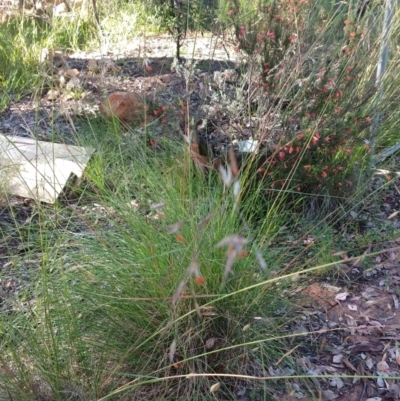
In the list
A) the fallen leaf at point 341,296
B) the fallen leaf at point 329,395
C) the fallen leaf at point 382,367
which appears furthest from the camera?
the fallen leaf at point 341,296

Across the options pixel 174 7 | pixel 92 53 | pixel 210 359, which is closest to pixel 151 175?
pixel 210 359

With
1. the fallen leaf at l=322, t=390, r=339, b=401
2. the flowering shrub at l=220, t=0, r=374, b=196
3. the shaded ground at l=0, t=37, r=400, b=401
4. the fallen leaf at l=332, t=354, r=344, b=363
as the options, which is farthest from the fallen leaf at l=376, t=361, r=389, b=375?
the flowering shrub at l=220, t=0, r=374, b=196

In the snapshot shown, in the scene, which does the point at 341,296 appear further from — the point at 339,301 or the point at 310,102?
the point at 310,102

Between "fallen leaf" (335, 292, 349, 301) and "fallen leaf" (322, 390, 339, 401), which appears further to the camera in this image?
"fallen leaf" (335, 292, 349, 301)

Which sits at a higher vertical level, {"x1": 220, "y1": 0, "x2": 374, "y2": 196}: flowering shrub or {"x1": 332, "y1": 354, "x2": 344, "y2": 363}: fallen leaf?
{"x1": 220, "y1": 0, "x2": 374, "y2": 196}: flowering shrub

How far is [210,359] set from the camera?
90.9 inches

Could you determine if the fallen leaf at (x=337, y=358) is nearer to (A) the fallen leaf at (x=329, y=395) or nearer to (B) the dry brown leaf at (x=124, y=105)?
(A) the fallen leaf at (x=329, y=395)

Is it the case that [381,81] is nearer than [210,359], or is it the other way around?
[210,359]

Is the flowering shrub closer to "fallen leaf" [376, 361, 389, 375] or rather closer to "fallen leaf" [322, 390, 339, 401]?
"fallen leaf" [376, 361, 389, 375]

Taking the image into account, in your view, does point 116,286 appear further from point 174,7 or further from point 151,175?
point 174,7

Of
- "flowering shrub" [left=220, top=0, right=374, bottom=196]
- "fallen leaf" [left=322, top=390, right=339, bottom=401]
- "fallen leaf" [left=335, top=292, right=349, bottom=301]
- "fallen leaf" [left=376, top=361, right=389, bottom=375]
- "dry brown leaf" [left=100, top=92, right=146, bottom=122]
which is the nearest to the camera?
"fallen leaf" [left=322, top=390, right=339, bottom=401]

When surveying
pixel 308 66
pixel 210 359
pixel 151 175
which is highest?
pixel 308 66

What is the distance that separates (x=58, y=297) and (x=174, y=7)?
4741 millimetres

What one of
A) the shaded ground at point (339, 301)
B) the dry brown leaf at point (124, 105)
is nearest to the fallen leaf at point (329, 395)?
the shaded ground at point (339, 301)
